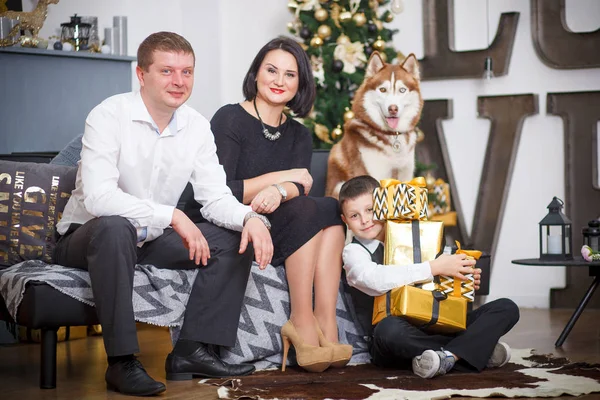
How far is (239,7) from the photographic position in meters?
5.61

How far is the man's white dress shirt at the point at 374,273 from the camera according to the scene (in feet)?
9.52

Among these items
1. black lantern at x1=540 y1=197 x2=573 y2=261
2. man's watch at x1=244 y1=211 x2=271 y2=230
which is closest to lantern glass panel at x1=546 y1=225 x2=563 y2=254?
black lantern at x1=540 y1=197 x2=573 y2=261

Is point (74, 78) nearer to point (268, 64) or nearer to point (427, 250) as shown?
point (268, 64)

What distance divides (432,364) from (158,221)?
37.0 inches

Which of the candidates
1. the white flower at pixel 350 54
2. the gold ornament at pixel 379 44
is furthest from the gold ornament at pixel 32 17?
the gold ornament at pixel 379 44

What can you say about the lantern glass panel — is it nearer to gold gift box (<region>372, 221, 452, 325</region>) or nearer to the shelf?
gold gift box (<region>372, 221, 452, 325</region>)

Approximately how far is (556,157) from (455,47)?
2.89 ft

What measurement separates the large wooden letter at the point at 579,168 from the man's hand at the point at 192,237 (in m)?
2.84

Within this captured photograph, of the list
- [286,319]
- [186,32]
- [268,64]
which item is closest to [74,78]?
[186,32]

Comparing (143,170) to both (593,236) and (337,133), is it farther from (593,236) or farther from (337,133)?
(337,133)

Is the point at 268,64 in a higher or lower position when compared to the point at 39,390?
higher

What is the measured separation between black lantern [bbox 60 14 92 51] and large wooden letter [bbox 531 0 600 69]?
8.10 feet

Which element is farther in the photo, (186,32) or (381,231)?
(186,32)

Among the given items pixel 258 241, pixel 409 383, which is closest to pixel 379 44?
pixel 258 241
